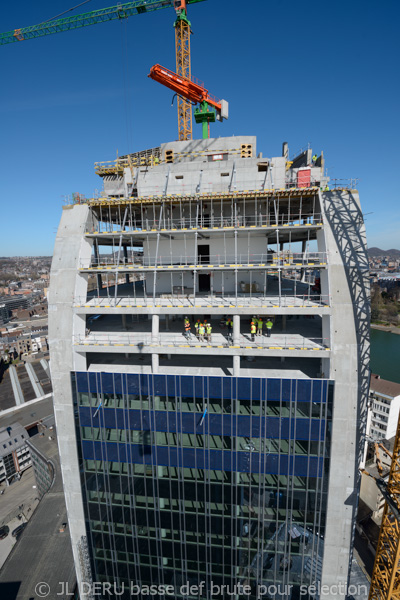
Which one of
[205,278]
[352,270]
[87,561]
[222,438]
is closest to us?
[352,270]

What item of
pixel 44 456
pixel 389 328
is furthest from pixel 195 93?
pixel 389 328

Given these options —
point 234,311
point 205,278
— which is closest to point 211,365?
point 234,311

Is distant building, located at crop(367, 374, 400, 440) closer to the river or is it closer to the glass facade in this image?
the river

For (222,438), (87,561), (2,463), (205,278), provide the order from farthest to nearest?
1. (2,463)
2. (205,278)
3. (87,561)
4. (222,438)

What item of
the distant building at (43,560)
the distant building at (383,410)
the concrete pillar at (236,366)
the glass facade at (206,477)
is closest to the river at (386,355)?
the distant building at (383,410)

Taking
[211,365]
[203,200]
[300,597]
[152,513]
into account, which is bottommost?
[300,597]

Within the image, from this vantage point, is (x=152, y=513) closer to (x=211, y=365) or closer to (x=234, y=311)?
(x=211, y=365)
